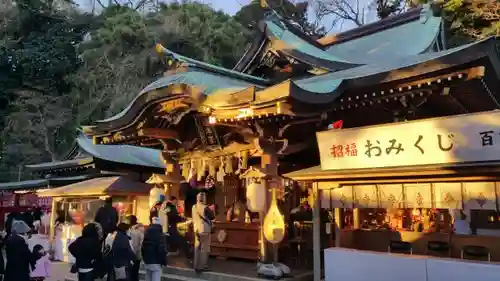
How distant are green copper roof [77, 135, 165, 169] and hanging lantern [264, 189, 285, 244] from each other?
778 centimetres

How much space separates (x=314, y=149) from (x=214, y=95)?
313 cm

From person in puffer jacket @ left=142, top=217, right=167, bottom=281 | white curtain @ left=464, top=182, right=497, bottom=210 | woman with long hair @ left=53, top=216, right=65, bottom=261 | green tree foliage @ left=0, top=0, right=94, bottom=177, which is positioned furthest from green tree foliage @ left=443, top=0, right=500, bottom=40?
green tree foliage @ left=0, top=0, right=94, bottom=177

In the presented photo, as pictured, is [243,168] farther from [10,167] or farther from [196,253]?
[10,167]

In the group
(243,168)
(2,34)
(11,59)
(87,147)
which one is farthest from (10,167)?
(243,168)

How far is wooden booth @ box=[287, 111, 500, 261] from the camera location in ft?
21.4

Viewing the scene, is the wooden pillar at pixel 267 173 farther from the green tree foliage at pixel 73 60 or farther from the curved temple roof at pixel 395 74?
the green tree foliage at pixel 73 60

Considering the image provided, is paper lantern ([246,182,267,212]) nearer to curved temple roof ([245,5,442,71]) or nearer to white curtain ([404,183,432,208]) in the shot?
white curtain ([404,183,432,208])

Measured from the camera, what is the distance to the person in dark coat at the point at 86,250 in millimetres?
6594

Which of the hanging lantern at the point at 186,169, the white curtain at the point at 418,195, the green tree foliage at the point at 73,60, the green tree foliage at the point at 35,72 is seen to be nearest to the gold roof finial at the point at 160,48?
the hanging lantern at the point at 186,169

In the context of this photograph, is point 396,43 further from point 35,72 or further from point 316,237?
point 35,72

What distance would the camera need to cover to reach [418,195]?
24.2 feet

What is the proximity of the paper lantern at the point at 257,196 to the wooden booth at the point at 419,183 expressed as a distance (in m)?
0.90

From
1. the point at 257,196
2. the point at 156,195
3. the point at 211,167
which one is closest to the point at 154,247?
the point at 257,196

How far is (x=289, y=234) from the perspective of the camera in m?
10.9
